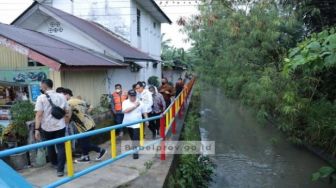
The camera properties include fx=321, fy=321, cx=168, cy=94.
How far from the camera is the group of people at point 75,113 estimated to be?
5320 mm

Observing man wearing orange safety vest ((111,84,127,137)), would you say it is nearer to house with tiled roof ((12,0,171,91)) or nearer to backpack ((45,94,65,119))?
backpack ((45,94,65,119))

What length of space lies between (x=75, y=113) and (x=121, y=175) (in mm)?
1601

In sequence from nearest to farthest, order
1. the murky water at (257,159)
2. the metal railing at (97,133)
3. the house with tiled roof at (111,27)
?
the metal railing at (97,133), the murky water at (257,159), the house with tiled roof at (111,27)

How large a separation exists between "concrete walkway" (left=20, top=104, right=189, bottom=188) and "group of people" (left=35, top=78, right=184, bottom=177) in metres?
0.24

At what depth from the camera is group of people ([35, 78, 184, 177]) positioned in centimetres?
532

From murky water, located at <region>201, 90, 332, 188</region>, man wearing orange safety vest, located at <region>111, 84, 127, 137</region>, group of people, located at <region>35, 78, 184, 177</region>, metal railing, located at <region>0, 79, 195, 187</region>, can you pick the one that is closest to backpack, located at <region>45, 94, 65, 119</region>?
group of people, located at <region>35, 78, 184, 177</region>

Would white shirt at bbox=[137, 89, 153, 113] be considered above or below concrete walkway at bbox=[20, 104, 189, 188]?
above

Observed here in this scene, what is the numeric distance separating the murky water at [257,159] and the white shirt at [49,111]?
5046 mm

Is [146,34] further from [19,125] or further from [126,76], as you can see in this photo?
[19,125]

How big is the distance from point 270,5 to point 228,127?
7.07 m

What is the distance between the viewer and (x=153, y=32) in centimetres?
2186

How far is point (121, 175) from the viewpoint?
18.4ft

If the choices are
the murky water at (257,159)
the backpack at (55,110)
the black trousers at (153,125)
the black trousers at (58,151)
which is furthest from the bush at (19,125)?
the murky water at (257,159)

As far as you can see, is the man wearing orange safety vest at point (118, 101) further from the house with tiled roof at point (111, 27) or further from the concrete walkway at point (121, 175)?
the house with tiled roof at point (111, 27)
